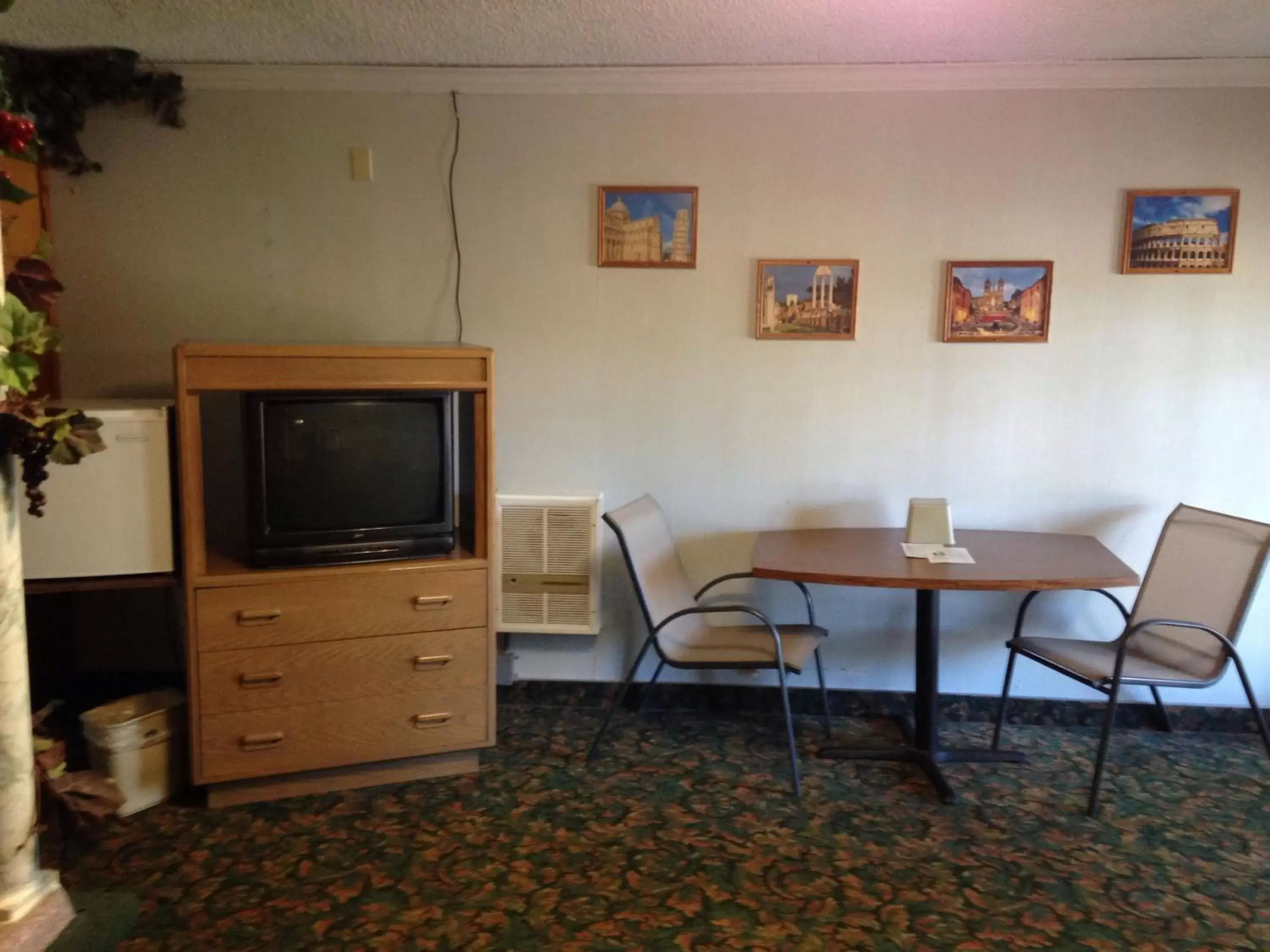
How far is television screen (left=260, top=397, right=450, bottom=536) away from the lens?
107 inches

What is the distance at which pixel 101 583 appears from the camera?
266cm

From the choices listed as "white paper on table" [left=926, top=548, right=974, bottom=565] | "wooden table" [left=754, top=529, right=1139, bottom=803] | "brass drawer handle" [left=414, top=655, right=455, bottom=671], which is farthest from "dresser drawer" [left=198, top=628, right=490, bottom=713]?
"white paper on table" [left=926, top=548, right=974, bottom=565]

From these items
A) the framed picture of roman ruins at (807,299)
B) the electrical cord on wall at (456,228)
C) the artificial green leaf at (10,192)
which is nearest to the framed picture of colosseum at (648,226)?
the framed picture of roman ruins at (807,299)

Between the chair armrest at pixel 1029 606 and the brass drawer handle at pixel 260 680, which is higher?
the chair armrest at pixel 1029 606

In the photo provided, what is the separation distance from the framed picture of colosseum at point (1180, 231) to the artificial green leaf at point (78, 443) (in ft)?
10.5

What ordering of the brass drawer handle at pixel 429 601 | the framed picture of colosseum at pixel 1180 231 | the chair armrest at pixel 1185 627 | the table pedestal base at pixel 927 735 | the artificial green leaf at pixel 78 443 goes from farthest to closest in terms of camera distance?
the framed picture of colosseum at pixel 1180 231 → the table pedestal base at pixel 927 735 → the brass drawer handle at pixel 429 601 → the chair armrest at pixel 1185 627 → the artificial green leaf at pixel 78 443

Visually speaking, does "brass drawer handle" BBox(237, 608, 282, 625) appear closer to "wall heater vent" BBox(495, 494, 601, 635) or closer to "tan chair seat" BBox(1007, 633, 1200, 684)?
"wall heater vent" BBox(495, 494, 601, 635)

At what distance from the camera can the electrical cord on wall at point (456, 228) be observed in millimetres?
3266

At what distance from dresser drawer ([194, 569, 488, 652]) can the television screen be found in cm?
18

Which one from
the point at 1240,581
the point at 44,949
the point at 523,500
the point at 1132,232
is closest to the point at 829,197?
the point at 1132,232

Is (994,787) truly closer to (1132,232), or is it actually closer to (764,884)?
(764,884)

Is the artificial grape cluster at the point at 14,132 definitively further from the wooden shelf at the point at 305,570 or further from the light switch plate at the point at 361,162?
the light switch plate at the point at 361,162

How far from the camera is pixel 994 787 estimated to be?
2.92m

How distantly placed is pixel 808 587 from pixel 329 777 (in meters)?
1.81
